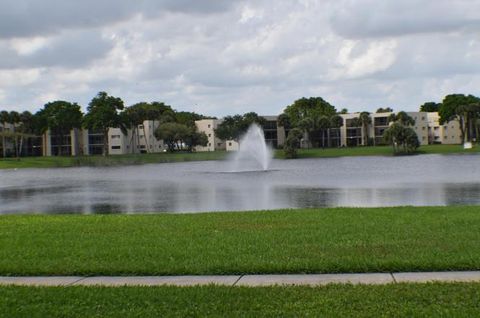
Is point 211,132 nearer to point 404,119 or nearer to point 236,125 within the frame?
point 236,125

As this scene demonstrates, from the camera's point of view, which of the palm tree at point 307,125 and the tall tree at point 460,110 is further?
the palm tree at point 307,125

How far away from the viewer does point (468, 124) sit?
139500 millimetres

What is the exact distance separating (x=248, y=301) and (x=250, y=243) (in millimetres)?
4561

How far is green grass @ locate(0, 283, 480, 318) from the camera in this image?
738cm

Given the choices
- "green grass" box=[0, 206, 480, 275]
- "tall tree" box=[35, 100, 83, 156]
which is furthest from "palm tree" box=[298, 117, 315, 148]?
"green grass" box=[0, 206, 480, 275]

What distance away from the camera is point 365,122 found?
152 meters

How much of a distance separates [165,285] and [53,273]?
240 cm

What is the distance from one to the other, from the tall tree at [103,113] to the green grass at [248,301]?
126261 mm

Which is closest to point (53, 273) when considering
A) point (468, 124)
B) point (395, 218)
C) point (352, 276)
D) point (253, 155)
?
point (352, 276)

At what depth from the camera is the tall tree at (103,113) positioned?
433 ft

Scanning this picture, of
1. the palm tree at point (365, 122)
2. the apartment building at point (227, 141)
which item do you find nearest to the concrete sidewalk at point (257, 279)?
the palm tree at point (365, 122)

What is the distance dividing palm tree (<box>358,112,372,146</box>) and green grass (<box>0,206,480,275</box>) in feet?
443

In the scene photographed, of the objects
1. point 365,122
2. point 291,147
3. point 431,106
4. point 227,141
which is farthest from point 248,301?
point 431,106

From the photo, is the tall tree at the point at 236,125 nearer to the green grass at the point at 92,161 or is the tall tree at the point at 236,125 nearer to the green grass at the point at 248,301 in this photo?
the green grass at the point at 92,161
